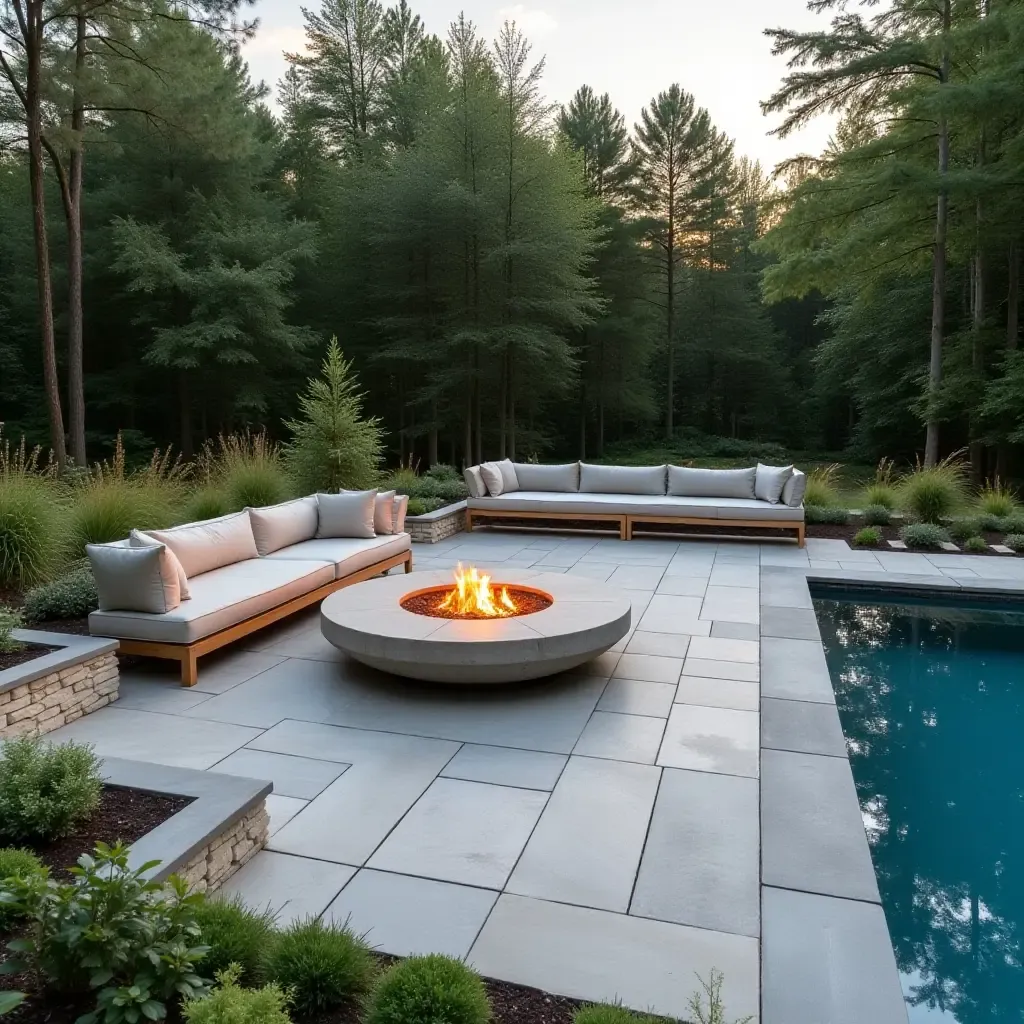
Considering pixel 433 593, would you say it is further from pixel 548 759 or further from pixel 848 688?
pixel 848 688

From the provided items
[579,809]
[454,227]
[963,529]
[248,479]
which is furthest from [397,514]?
[454,227]

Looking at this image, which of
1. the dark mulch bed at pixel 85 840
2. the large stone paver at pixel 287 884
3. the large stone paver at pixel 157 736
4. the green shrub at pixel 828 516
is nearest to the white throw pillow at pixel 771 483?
the green shrub at pixel 828 516

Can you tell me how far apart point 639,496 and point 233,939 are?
7180 millimetres

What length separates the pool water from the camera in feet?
7.45

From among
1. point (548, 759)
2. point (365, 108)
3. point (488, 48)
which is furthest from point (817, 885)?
point (365, 108)

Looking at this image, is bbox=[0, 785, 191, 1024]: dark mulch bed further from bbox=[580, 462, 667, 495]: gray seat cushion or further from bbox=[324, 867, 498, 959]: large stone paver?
bbox=[580, 462, 667, 495]: gray seat cushion

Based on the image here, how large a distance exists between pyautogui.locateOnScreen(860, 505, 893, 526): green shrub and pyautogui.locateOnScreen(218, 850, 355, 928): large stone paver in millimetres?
7690

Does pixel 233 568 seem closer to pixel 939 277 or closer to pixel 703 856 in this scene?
pixel 703 856

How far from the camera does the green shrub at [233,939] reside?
5.76ft

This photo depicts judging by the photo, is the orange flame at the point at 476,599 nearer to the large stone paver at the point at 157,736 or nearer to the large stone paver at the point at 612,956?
the large stone paver at the point at 157,736

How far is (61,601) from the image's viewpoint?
4.35m

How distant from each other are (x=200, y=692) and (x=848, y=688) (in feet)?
12.1

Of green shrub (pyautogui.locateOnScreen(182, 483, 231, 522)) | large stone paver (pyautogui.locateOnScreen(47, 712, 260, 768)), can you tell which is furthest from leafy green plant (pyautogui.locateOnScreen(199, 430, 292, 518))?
large stone paver (pyautogui.locateOnScreen(47, 712, 260, 768))

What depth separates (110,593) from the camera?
396cm
